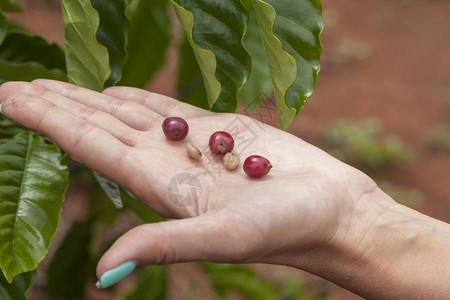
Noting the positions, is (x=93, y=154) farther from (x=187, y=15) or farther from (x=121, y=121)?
(x=187, y=15)

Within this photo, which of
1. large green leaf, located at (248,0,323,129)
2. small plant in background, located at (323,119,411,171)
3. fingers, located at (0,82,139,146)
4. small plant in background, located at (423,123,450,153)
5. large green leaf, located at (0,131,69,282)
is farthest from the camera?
small plant in background, located at (423,123,450,153)

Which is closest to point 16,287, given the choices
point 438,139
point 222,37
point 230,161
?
point 230,161

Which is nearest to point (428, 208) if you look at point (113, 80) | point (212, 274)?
point (212, 274)

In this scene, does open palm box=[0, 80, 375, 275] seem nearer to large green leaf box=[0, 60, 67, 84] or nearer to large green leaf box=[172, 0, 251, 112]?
large green leaf box=[0, 60, 67, 84]

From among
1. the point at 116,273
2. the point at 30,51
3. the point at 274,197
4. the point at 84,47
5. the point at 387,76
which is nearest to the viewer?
the point at 116,273

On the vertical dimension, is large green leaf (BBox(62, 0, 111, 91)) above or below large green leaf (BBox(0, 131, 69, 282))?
above

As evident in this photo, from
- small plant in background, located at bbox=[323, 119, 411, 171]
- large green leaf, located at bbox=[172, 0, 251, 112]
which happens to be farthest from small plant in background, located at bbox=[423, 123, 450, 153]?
large green leaf, located at bbox=[172, 0, 251, 112]

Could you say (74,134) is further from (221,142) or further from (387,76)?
(387,76)
